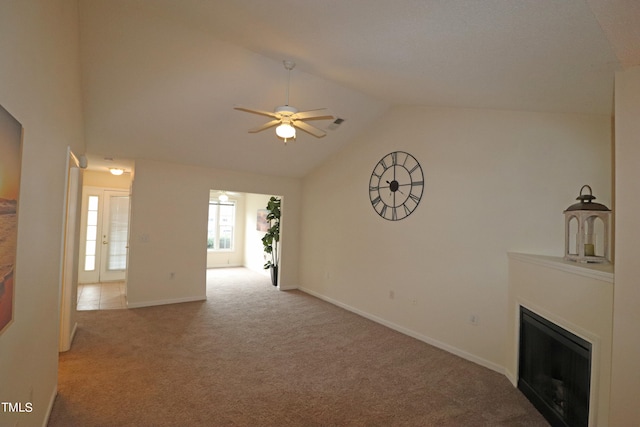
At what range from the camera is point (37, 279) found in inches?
70.9

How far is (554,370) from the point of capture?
2.44 metres

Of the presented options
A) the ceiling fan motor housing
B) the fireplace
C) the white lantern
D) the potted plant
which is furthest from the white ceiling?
the potted plant

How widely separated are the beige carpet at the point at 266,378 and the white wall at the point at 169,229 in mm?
735

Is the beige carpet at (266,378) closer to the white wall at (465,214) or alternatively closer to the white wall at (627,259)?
the white wall at (465,214)

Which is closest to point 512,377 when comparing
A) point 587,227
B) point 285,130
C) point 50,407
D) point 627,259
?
point 587,227

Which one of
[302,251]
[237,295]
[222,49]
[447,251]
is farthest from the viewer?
[302,251]

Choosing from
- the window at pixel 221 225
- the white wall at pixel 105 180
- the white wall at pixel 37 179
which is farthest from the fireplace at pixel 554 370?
the window at pixel 221 225

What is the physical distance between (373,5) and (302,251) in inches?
211

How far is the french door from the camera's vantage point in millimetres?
6625

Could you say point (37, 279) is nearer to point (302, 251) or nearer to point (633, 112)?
point (633, 112)

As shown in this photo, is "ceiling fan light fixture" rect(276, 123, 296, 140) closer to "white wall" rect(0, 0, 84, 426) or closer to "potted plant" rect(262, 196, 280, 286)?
"white wall" rect(0, 0, 84, 426)

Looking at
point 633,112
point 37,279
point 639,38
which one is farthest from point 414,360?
point 37,279

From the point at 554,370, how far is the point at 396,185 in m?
2.72

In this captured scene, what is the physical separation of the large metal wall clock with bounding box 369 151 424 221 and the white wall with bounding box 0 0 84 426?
12.3 ft
